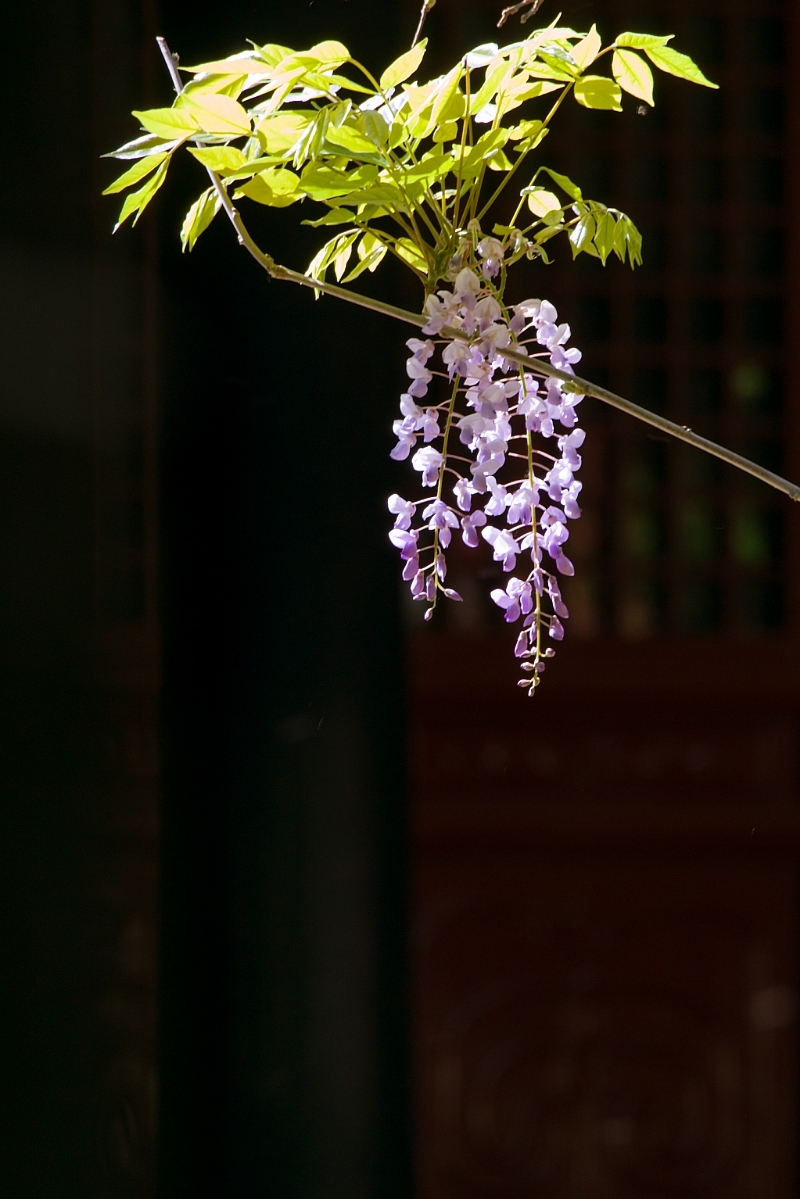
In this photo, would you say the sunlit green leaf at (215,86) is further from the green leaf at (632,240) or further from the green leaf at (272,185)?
the green leaf at (632,240)

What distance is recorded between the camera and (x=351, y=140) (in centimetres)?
39

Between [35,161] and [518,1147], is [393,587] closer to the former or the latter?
[35,161]

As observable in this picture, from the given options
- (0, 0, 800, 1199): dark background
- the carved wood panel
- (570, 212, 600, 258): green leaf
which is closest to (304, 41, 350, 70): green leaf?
(570, 212, 600, 258): green leaf

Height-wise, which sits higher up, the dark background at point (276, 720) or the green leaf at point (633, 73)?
the green leaf at point (633, 73)

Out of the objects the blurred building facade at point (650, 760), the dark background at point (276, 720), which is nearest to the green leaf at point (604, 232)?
the dark background at point (276, 720)

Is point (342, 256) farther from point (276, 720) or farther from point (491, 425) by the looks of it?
point (276, 720)

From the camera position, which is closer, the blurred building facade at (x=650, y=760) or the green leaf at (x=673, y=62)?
the green leaf at (x=673, y=62)

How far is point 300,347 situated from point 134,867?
985mm

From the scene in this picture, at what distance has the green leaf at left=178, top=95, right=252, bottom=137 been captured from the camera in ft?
1.26

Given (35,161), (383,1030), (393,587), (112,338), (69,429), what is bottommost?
(383,1030)

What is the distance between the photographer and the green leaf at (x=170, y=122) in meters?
0.38

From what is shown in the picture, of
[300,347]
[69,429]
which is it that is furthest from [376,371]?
[69,429]

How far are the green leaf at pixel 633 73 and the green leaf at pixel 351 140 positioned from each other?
12 centimetres

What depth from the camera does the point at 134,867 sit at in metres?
1.69
